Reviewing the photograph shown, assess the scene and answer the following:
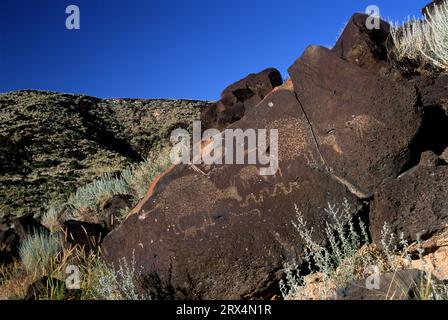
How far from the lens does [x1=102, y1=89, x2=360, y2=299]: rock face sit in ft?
13.1

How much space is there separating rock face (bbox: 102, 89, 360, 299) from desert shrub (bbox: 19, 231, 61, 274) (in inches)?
96.0

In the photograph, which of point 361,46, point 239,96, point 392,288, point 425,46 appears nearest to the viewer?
point 392,288

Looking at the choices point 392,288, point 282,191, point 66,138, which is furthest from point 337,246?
point 66,138

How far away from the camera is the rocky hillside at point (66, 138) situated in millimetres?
16672

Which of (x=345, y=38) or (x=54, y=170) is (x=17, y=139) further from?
(x=345, y=38)

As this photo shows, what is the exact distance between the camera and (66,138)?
70.6 feet

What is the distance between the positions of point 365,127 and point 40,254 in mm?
4671

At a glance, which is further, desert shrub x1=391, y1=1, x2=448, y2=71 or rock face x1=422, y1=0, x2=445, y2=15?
rock face x1=422, y1=0, x2=445, y2=15

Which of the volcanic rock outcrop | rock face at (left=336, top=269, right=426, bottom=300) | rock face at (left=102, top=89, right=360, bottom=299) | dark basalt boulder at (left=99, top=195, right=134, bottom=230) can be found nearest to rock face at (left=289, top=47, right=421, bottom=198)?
the volcanic rock outcrop

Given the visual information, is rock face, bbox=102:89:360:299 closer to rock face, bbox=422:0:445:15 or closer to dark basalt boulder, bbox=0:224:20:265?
dark basalt boulder, bbox=0:224:20:265

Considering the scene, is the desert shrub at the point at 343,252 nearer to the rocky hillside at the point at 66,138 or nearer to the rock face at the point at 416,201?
the rock face at the point at 416,201

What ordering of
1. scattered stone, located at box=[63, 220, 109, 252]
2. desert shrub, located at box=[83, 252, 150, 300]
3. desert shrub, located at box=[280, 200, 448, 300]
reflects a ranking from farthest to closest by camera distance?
scattered stone, located at box=[63, 220, 109, 252], desert shrub, located at box=[83, 252, 150, 300], desert shrub, located at box=[280, 200, 448, 300]

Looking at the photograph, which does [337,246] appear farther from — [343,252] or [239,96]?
[239,96]
